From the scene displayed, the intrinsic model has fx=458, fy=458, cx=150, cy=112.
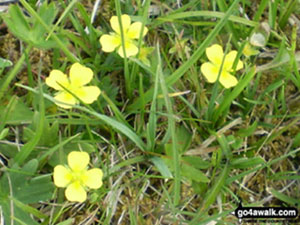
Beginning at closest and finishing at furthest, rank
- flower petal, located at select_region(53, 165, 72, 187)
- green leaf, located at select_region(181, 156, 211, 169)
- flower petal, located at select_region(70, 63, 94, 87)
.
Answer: flower petal, located at select_region(53, 165, 72, 187), flower petal, located at select_region(70, 63, 94, 87), green leaf, located at select_region(181, 156, 211, 169)

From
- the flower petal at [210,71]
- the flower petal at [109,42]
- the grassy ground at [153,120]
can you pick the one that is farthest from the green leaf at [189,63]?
the flower petal at [109,42]

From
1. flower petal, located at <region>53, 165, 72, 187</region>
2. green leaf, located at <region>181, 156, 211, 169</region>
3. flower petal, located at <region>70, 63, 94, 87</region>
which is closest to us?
flower petal, located at <region>53, 165, 72, 187</region>

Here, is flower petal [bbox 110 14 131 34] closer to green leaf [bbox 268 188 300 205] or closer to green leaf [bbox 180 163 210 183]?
green leaf [bbox 180 163 210 183]

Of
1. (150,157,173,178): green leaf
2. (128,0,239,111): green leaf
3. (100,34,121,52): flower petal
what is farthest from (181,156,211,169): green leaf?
(100,34,121,52): flower petal

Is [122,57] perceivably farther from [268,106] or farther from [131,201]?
[268,106]

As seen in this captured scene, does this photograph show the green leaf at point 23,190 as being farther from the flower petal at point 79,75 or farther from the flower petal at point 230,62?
the flower petal at point 230,62

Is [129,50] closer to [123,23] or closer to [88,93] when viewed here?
[123,23]

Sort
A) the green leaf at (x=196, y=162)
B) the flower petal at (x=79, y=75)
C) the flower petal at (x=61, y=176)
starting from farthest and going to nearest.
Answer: the green leaf at (x=196, y=162), the flower petal at (x=79, y=75), the flower petal at (x=61, y=176)
